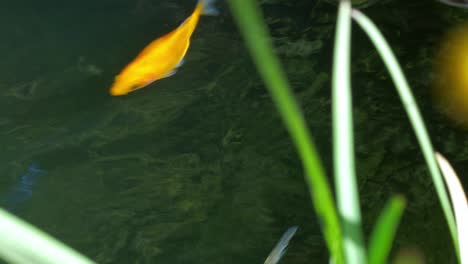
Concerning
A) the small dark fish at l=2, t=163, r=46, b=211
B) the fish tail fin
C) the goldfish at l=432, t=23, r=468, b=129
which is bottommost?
the small dark fish at l=2, t=163, r=46, b=211

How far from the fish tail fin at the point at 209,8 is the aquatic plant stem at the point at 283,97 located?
1.68 m

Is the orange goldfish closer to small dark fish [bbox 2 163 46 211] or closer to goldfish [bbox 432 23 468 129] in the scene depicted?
small dark fish [bbox 2 163 46 211]

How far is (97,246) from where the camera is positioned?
139cm

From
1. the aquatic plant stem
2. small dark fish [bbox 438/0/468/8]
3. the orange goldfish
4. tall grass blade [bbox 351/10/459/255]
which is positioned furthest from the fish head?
the aquatic plant stem

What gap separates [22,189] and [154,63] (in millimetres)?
488

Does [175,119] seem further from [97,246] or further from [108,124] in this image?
[97,246]

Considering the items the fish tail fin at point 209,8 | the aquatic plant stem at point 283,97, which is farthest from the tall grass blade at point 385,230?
the fish tail fin at point 209,8

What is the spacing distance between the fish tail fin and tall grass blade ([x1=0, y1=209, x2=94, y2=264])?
1.74 meters

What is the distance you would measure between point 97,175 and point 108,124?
0.59 feet

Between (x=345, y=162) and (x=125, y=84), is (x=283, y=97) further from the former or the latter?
(x=125, y=84)

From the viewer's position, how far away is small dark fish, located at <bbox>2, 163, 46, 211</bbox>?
1.49 m

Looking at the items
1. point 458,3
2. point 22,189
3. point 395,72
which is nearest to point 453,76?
point 458,3

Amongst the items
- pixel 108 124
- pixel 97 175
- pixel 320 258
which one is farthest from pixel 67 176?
pixel 320 258

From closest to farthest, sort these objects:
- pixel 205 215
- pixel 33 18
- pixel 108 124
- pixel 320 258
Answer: pixel 320 258 < pixel 205 215 < pixel 108 124 < pixel 33 18
